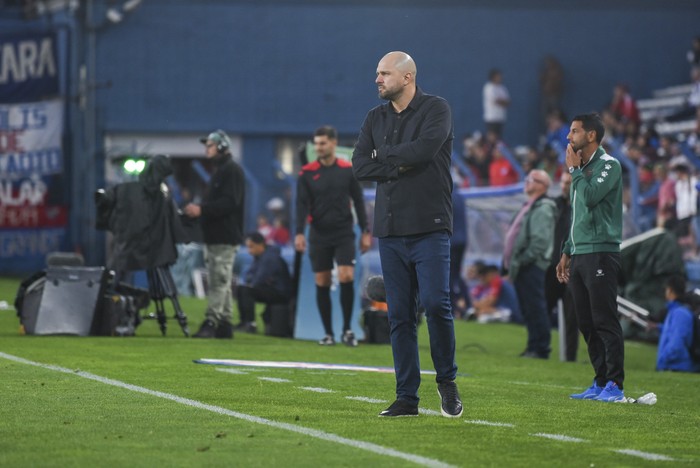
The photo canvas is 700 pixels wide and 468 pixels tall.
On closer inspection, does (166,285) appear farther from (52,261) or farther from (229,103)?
(229,103)

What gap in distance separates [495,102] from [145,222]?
834 inches

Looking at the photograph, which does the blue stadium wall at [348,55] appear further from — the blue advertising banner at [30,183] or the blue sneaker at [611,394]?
the blue sneaker at [611,394]

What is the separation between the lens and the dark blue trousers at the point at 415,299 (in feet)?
27.8

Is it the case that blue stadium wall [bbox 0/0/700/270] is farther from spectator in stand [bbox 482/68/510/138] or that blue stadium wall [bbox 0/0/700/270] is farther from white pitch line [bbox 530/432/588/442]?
white pitch line [bbox 530/432/588/442]

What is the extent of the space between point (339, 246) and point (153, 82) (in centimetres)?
2296

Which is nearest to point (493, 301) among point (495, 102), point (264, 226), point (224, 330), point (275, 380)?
point (264, 226)

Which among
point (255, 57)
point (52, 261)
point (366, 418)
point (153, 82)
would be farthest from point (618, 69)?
point (366, 418)

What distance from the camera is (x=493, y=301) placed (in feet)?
75.0

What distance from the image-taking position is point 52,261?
17.9 meters

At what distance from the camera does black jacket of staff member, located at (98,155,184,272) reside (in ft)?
50.5

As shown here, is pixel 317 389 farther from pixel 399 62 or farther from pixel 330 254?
pixel 330 254

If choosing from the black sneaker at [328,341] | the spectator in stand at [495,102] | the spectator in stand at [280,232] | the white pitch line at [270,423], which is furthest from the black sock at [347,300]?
the spectator in stand at [495,102]

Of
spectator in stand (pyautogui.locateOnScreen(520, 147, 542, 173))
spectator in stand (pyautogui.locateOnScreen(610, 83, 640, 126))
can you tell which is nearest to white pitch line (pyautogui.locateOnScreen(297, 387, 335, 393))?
spectator in stand (pyautogui.locateOnScreen(520, 147, 542, 173))

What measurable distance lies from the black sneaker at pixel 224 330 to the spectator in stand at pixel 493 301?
7249 millimetres
